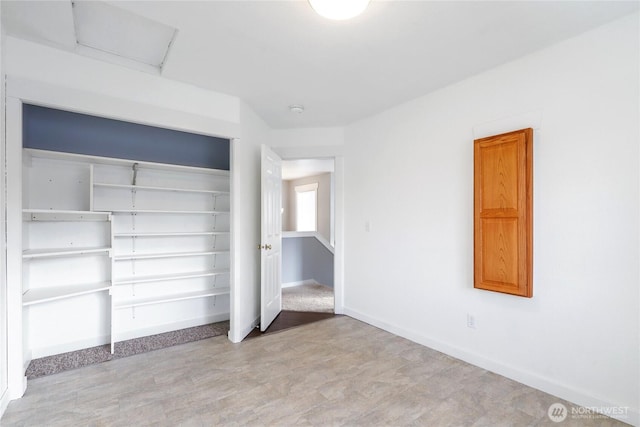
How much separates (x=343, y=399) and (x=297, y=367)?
1.86 ft

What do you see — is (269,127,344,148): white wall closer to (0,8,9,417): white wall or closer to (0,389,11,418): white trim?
(0,8,9,417): white wall

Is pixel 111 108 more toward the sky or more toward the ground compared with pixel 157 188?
more toward the sky

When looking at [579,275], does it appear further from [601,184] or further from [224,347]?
[224,347]

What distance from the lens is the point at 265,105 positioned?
10.8 feet

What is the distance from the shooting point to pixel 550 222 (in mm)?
2207

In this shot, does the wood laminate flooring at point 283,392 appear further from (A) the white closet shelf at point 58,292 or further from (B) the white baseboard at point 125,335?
(A) the white closet shelf at point 58,292

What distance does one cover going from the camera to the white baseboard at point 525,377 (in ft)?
6.36

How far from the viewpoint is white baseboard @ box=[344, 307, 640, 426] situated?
6.36 feet

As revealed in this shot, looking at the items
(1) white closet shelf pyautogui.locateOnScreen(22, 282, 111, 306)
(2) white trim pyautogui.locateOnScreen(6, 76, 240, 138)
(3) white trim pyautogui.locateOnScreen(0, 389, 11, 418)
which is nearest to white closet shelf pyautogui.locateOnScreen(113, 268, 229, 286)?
(1) white closet shelf pyautogui.locateOnScreen(22, 282, 111, 306)

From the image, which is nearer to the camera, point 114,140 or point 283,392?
point 283,392

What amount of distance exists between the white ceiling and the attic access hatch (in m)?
0.07

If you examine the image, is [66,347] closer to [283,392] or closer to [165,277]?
[165,277]

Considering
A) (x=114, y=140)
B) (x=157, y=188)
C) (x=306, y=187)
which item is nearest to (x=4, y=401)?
(x=157, y=188)

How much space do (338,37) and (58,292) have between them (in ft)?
9.58
